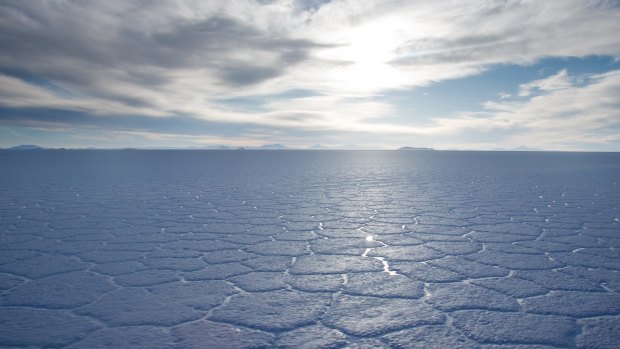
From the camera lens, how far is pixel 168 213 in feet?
21.0

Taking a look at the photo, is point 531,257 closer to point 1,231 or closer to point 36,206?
point 1,231

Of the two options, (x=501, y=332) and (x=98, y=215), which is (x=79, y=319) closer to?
(x=501, y=332)

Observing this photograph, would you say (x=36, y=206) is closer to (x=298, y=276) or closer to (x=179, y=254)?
(x=179, y=254)

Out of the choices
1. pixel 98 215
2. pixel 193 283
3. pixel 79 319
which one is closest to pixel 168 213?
pixel 98 215

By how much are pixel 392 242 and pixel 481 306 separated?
1.76 metres

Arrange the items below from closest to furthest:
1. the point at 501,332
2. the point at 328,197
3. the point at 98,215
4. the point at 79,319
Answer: the point at 501,332 → the point at 79,319 → the point at 98,215 → the point at 328,197

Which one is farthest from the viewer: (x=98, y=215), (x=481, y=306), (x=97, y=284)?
(x=98, y=215)

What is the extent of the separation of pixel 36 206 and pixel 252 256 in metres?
5.63

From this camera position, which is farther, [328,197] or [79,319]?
[328,197]

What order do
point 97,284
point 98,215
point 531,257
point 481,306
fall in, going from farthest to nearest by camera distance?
point 98,215 < point 531,257 < point 97,284 < point 481,306

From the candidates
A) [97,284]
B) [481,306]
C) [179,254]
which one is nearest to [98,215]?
[179,254]

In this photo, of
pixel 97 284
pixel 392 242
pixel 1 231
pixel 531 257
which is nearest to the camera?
pixel 97 284

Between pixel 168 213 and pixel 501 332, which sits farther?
pixel 168 213

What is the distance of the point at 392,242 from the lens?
14.1ft
